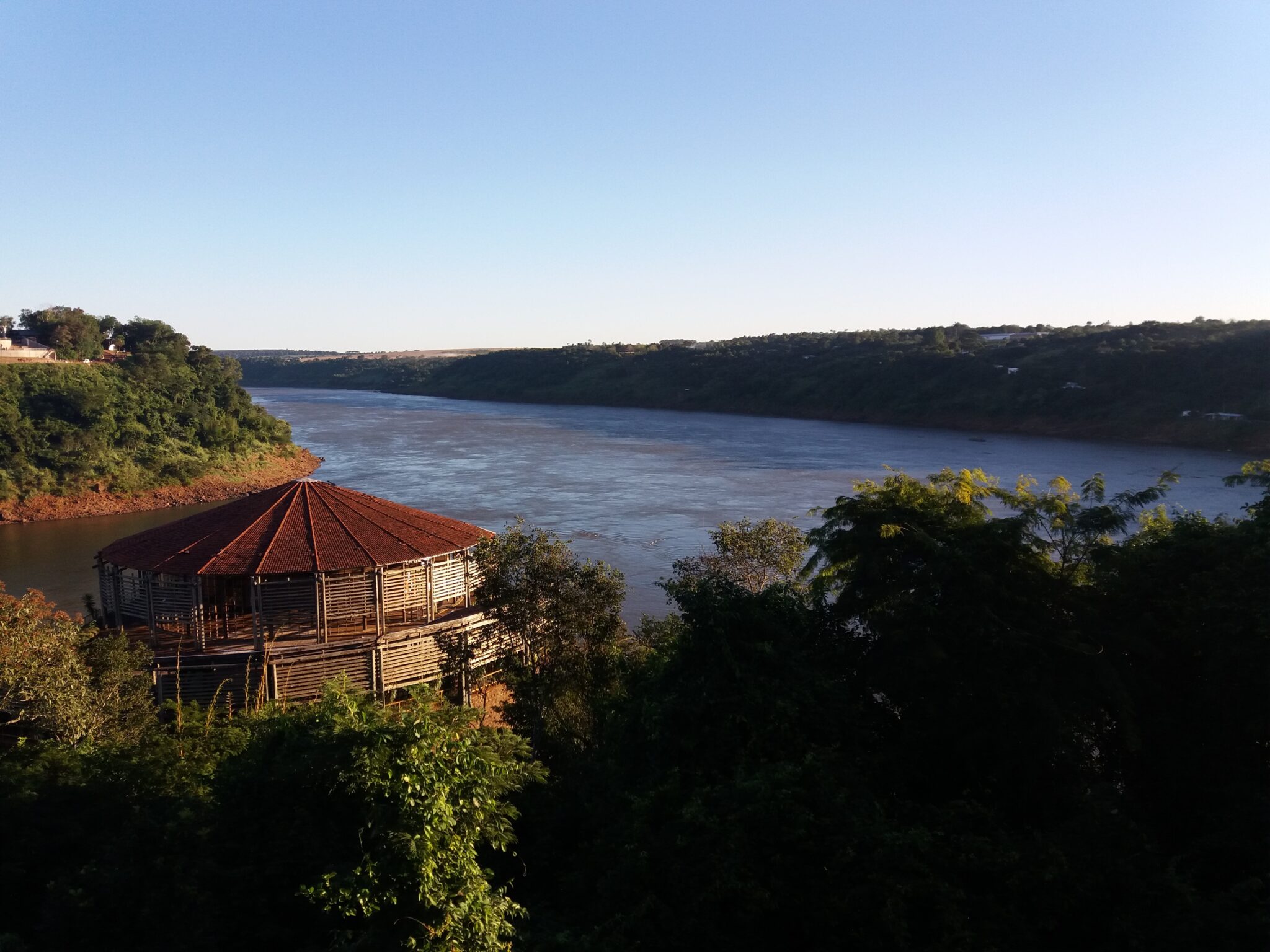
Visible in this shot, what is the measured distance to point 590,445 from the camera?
55188 millimetres

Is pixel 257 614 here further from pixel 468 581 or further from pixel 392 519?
pixel 468 581

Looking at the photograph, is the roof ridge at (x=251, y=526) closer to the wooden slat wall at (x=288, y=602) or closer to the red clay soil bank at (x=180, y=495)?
the wooden slat wall at (x=288, y=602)

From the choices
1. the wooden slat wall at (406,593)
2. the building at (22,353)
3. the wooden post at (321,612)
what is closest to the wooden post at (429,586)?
the wooden slat wall at (406,593)

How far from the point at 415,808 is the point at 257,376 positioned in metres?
154

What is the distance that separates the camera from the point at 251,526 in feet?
44.2

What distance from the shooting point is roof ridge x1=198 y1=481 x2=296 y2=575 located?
1256 centimetres

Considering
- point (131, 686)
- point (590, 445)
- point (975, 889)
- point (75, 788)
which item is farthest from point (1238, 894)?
point (590, 445)

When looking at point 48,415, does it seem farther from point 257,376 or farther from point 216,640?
point 257,376

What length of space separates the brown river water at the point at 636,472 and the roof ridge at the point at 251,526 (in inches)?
320

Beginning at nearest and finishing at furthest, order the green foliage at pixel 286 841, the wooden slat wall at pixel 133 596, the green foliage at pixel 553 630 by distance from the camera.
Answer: the green foliage at pixel 286 841 < the green foliage at pixel 553 630 < the wooden slat wall at pixel 133 596

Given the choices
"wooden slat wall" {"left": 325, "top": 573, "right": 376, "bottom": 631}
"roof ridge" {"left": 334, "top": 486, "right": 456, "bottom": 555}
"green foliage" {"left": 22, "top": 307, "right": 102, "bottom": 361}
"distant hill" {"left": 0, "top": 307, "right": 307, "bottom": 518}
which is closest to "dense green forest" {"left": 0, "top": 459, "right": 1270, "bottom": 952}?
"wooden slat wall" {"left": 325, "top": 573, "right": 376, "bottom": 631}

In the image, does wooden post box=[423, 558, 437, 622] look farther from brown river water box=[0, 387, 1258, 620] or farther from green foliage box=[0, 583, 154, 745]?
brown river water box=[0, 387, 1258, 620]

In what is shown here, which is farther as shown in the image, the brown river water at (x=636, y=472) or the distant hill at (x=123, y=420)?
the distant hill at (x=123, y=420)

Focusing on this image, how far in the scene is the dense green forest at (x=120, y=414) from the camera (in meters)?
37.1
